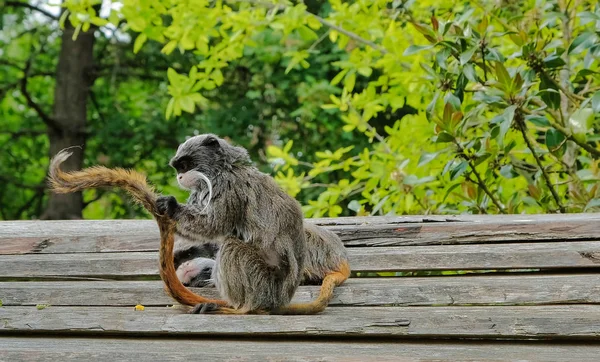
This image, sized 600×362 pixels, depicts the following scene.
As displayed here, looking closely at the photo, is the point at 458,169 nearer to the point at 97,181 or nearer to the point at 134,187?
the point at 134,187

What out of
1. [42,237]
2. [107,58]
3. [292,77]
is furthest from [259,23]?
[107,58]

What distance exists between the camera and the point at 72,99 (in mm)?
11070

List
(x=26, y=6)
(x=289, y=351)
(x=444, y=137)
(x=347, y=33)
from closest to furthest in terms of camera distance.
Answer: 1. (x=289, y=351)
2. (x=444, y=137)
3. (x=347, y=33)
4. (x=26, y=6)

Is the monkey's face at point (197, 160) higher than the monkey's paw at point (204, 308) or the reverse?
higher

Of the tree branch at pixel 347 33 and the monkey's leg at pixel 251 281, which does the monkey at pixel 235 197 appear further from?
the tree branch at pixel 347 33

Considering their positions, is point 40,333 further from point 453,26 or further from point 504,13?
point 504,13

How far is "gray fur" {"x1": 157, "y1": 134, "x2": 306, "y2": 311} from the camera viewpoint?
122 inches

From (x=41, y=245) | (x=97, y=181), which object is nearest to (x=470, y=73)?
(x=97, y=181)

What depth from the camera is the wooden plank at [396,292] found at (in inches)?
119

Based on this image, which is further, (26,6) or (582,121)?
(26,6)

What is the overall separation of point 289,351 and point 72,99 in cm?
918

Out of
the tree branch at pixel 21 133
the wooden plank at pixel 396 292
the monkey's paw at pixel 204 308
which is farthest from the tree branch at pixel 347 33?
the tree branch at pixel 21 133

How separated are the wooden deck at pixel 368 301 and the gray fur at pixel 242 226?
0.19 metres

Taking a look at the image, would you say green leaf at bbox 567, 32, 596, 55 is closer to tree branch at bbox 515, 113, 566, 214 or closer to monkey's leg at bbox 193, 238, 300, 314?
tree branch at bbox 515, 113, 566, 214
